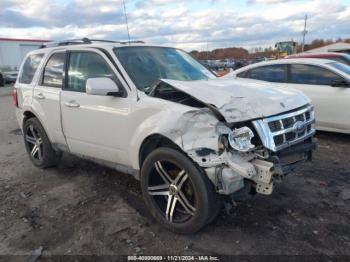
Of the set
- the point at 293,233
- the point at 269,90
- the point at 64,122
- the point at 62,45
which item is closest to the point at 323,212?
the point at 293,233

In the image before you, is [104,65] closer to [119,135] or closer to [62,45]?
[119,135]

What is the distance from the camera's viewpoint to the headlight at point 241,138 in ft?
10.2

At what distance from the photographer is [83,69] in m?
4.64

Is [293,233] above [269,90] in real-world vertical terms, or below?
below

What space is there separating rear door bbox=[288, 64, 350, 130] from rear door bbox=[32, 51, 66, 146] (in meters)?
4.62

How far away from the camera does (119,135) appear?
405 cm

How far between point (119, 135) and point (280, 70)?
15.4ft

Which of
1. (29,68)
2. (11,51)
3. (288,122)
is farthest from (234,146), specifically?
(11,51)

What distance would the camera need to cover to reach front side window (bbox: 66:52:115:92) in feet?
14.2

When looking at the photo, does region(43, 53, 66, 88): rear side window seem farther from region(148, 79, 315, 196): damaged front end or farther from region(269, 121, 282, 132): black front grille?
region(269, 121, 282, 132): black front grille

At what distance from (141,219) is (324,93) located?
465 cm

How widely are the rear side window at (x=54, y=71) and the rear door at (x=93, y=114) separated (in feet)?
0.60

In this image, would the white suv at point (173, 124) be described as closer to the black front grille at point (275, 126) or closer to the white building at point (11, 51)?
the black front grille at point (275, 126)

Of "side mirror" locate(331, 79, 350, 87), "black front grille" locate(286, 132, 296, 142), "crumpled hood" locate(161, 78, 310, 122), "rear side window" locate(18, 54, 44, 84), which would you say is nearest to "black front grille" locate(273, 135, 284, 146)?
"black front grille" locate(286, 132, 296, 142)
